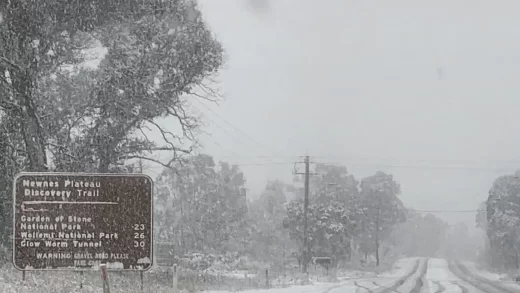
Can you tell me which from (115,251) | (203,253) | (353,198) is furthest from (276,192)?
(115,251)

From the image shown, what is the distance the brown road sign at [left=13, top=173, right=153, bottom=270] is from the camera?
1356 cm

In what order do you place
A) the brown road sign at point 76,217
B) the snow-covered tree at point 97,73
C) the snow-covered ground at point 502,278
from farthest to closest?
the snow-covered ground at point 502,278
the snow-covered tree at point 97,73
the brown road sign at point 76,217

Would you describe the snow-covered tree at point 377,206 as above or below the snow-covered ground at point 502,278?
above

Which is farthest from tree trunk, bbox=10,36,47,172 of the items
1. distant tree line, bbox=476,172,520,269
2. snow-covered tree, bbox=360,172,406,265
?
snow-covered tree, bbox=360,172,406,265

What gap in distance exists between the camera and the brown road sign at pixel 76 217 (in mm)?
13562

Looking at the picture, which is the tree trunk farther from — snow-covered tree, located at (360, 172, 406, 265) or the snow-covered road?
snow-covered tree, located at (360, 172, 406, 265)

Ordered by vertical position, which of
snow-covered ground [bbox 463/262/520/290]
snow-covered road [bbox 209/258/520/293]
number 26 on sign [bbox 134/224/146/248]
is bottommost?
snow-covered ground [bbox 463/262/520/290]

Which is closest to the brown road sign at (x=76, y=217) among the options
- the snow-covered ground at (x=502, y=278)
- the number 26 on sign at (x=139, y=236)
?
the number 26 on sign at (x=139, y=236)

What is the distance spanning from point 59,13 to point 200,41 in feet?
16.5

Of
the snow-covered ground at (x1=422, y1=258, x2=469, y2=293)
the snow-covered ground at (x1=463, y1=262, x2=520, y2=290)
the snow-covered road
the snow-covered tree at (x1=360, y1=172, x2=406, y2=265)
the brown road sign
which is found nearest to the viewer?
the brown road sign

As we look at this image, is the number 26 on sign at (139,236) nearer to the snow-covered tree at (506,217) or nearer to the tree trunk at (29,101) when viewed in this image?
the tree trunk at (29,101)

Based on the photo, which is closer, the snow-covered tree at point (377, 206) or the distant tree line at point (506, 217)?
the distant tree line at point (506, 217)

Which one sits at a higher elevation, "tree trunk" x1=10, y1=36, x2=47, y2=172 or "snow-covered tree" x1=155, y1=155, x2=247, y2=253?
"tree trunk" x1=10, y1=36, x2=47, y2=172

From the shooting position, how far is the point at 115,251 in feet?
45.6
